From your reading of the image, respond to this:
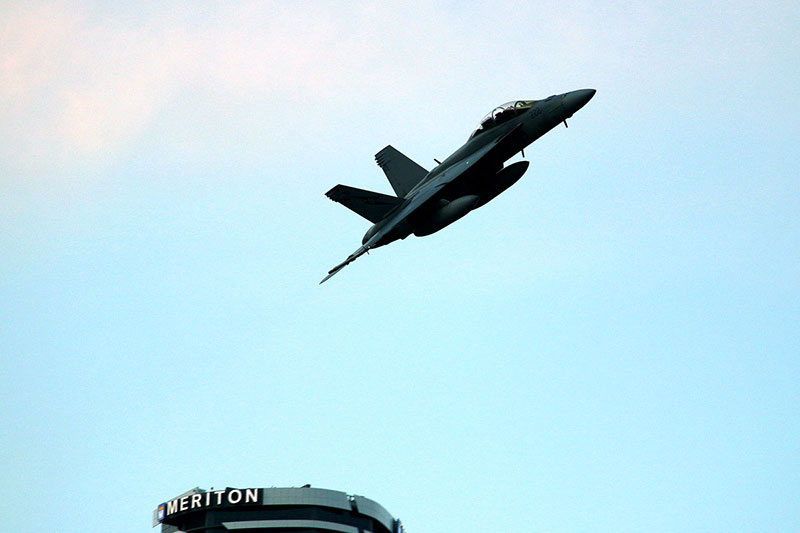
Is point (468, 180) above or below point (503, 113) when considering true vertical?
below

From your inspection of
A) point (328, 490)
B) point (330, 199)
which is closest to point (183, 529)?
point (328, 490)

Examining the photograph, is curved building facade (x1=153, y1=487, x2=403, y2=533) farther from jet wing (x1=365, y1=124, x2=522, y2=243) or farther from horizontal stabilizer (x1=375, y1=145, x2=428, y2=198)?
jet wing (x1=365, y1=124, x2=522, y2=243)

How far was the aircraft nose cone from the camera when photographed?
2018 inches

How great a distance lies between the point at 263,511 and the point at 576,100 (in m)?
40.7

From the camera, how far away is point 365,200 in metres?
55.2

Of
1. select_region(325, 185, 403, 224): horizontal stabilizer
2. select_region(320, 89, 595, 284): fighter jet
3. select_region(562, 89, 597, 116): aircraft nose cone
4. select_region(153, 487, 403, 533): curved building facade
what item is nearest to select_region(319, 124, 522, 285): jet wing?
select_region(320, 89, 595, 284): fighter jet

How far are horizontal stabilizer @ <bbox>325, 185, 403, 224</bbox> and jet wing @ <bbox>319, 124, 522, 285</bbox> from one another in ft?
3.92

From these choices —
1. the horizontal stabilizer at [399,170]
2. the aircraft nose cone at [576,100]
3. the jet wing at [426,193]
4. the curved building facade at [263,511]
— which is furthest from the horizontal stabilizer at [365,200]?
the curved building facade at [263,511]

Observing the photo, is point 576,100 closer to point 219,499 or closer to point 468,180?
point 468,180

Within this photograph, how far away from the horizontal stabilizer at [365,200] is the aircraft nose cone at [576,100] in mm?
10729

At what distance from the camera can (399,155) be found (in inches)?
2468

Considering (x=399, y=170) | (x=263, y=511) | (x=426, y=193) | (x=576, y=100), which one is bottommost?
(x=263, y=511)

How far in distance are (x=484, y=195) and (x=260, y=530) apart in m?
34.5

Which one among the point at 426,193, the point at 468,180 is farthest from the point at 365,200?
the point at 468,180
